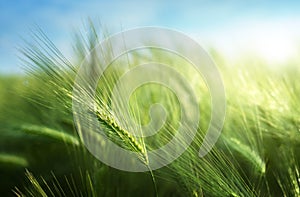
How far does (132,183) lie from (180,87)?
18 centimetres

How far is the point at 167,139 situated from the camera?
2.12 feet

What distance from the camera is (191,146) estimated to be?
0.62 meters

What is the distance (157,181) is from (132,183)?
0.04 metres

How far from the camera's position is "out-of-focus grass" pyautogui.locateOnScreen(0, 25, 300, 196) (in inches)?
23.8

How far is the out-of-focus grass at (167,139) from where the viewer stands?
60 cm

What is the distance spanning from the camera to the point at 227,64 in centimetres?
91

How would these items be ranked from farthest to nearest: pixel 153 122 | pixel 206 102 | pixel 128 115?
pixel 206 102 → pixel 153 122 → pixel 128 115

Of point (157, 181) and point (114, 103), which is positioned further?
point (157, 181)

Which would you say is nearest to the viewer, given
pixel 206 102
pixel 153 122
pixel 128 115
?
pixel 128 115

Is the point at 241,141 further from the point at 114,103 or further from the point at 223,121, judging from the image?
the point at 114,103

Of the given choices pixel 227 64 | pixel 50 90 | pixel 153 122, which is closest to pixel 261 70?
pixel 227 64

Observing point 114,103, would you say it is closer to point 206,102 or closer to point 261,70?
point 206,102

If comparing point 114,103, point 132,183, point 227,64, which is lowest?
point 132,183

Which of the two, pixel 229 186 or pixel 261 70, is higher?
pixel 261 70
